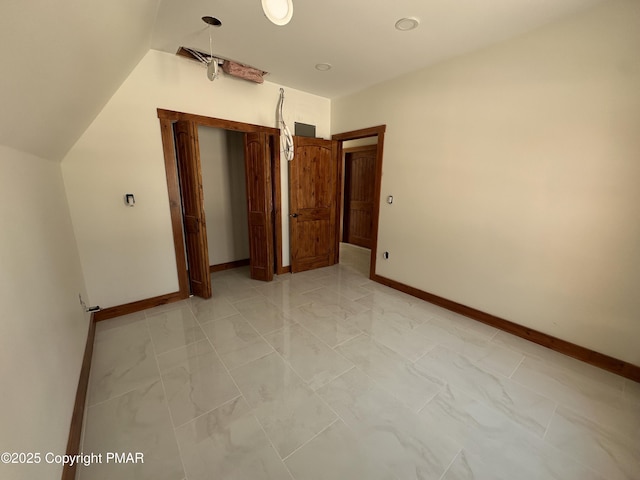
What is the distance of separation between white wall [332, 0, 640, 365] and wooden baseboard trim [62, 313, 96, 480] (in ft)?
10.6

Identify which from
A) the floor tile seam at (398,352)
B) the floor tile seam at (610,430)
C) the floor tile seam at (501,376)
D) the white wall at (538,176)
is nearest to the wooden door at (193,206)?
the floor tile seam at (398,352)

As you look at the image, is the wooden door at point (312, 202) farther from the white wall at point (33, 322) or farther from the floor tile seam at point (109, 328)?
the white wall at point (33, 322)

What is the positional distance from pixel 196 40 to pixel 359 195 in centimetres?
397

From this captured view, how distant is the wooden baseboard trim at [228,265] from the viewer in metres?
4.19

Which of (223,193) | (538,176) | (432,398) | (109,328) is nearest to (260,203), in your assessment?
(223,193)

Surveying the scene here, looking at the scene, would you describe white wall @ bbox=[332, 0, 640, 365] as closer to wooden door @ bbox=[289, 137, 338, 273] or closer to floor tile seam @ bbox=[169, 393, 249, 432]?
wooden door @ bbox=[289, 137, 338, 273]

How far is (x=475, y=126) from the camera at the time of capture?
2.59 metres

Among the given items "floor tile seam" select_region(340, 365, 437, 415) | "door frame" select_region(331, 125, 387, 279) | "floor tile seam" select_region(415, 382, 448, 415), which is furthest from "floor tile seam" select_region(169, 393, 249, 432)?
"door frame" select_region(331, 125, 387, 279)

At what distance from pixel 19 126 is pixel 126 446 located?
1.74 metres

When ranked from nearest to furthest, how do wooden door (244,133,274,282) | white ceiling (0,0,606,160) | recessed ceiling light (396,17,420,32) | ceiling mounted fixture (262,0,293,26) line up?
white ceiling (0,0,606,160)
ceiling mounted fixture (262,0,293,26)
recessed ceiling light (396,17,420,32)
wooden door (244,133,274,282)

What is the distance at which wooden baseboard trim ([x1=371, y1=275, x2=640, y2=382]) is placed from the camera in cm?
200

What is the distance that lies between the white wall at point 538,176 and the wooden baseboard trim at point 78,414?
3240 millimetres

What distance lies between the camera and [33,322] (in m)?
1.21

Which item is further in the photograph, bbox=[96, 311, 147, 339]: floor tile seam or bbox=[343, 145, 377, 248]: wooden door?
bbox=[343, 145, 377, 248]: wooden door
